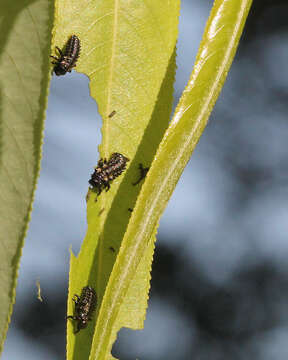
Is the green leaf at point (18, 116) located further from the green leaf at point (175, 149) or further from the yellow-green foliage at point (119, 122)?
the green leaf at point (175, 149)

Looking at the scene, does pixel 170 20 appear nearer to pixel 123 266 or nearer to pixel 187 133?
pixel 187 133

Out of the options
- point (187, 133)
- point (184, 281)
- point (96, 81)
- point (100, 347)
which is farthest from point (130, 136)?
point (184, 281)

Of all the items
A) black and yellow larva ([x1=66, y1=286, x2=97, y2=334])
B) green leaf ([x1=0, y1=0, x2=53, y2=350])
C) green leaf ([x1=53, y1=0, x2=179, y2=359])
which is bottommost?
black and yellow larva ([x1=66, y1=286, x2=97, y2=334])

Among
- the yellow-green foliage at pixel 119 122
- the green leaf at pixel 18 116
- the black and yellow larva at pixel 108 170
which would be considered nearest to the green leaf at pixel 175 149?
the yellow-green foliage at pixel 119 122

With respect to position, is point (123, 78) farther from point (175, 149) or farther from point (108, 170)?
point (175, 149)

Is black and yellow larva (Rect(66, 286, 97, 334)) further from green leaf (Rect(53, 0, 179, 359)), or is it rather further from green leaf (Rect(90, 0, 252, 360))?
green leaf (Rect(90, 0, 252, 360))

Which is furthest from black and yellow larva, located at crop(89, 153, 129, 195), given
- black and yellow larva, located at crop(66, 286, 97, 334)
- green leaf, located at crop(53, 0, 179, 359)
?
black and yellow larva, located at crop(66, 286, 97, 334)
